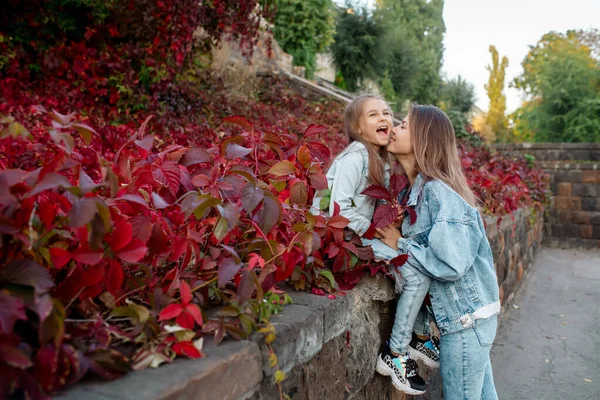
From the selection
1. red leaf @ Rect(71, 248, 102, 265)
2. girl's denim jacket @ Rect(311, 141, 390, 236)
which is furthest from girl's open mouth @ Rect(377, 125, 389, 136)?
red leaf @ Rect(71, 248, 102, 265)

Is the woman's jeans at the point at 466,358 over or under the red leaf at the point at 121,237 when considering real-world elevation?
under

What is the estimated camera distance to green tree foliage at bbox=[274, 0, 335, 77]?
1373 cm

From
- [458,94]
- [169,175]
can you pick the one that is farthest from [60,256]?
[458,94]

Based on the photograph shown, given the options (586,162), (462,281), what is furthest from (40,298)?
(586,162)

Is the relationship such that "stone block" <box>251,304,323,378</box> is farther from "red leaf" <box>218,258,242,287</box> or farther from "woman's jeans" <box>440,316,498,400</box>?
"woman's jeans" <box>440,316,498,400</box>

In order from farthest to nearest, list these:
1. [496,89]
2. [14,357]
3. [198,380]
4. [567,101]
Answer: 1. [496,89]
2. [567,101]
3. [198,380]
4. [14,357]

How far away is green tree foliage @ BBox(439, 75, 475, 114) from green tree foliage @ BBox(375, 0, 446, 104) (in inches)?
41.7

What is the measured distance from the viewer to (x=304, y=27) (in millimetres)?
14031

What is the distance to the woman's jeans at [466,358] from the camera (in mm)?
2186

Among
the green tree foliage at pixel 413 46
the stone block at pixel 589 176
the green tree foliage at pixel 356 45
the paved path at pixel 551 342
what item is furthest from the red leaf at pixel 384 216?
the green tree foliage at pixel 413 46

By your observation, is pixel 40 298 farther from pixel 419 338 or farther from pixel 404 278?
pixel 419 338

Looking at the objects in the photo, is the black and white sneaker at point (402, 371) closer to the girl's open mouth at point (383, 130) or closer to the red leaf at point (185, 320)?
the girl's open mouth at point (383, 130)

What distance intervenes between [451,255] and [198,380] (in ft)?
4.37

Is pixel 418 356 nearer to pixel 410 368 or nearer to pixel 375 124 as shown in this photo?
pixel 410 368
